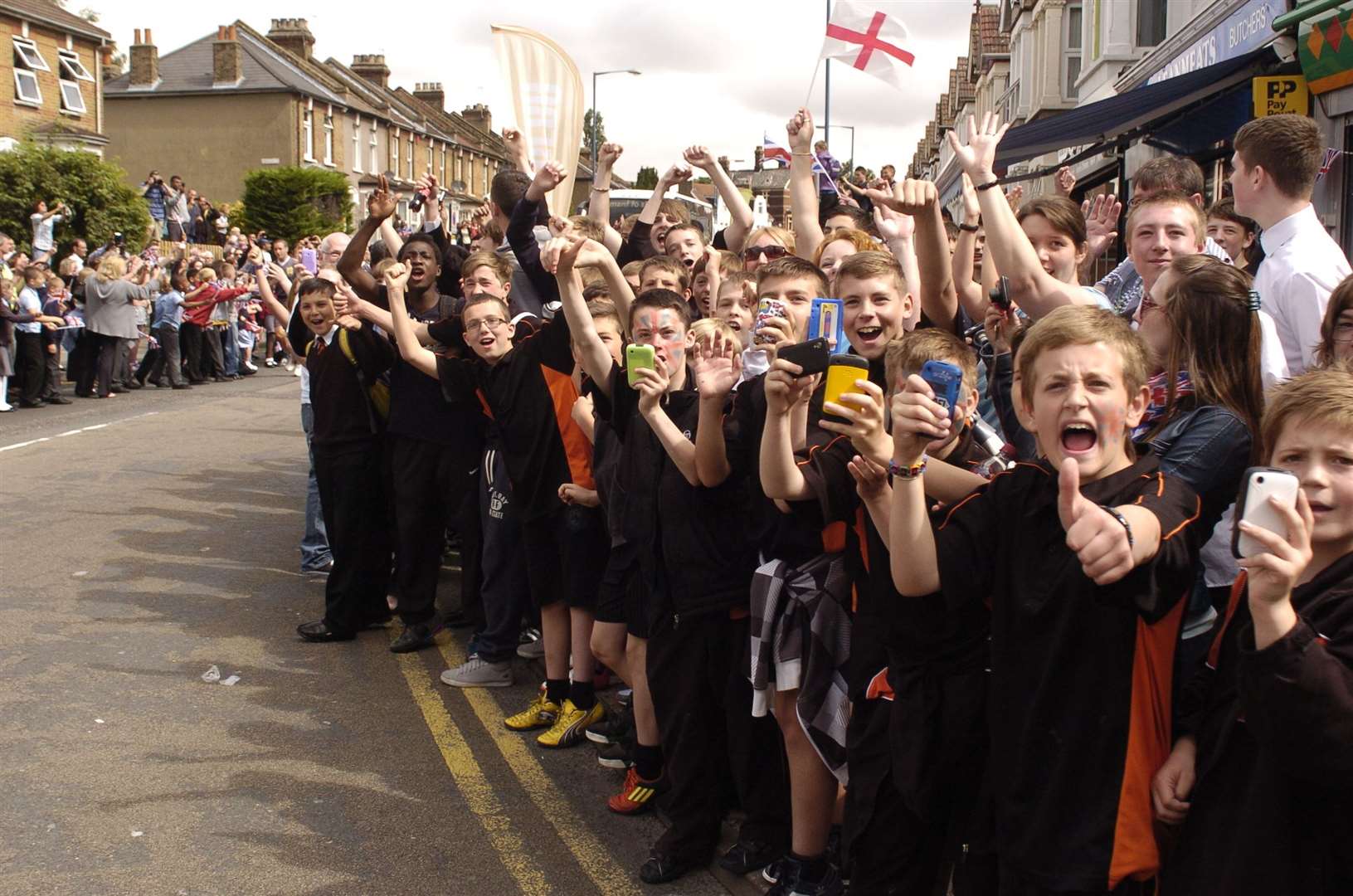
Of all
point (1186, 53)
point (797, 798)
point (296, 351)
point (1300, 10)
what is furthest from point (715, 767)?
point (1186, 53)

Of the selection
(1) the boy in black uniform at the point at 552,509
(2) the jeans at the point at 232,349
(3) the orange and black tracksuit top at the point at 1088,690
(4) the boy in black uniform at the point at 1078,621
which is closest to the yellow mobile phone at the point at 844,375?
(4) the boy in black uniform at the point at 1078,621

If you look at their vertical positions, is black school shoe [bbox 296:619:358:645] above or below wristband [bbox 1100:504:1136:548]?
below

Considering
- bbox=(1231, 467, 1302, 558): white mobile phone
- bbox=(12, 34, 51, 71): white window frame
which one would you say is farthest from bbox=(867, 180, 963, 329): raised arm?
bbox=(12, 34, 51, 71): white window frame

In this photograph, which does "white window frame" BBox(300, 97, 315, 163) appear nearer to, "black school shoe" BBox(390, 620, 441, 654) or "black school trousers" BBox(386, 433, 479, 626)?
"black school trousers" BBox(386, 433, 479, 626)

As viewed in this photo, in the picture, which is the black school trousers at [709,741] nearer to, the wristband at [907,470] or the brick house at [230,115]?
the wristband at [907,470]

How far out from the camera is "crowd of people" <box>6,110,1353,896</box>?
103 inches

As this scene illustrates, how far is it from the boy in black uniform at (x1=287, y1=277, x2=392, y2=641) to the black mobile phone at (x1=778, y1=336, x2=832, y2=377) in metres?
4.59

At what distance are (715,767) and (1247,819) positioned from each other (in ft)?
8.02

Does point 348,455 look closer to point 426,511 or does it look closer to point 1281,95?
point 426,511

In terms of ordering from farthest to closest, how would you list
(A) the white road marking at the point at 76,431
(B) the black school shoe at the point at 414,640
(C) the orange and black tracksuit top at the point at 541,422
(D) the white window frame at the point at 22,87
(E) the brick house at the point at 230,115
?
(E) the brick house at the point at 230,115 < (D) the white window frame at the point at 22,87 < (A) the white road marking at the point at 76,431 < (B) the black school shoe at the point at 414,640 < (C) the orange and black tracksuit top at the point at 541,422

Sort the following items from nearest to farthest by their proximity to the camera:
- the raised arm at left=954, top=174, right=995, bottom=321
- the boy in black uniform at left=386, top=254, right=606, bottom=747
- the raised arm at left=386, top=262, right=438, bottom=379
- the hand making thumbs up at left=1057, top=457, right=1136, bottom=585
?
the hand making thumbs up at left=1057, top=457, right=1136, bottom=585, the raised arm at left=954, top=174, right=995, bottom=321, the boy in black uniform at left=386, top=254, right=606, bottom=747, the raised arm at left=386, top=262, right=438, bottom=379

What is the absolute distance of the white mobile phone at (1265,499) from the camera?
2.18 m

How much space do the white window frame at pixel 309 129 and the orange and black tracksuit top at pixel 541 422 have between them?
50653mm

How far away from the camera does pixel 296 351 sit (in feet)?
27.2
